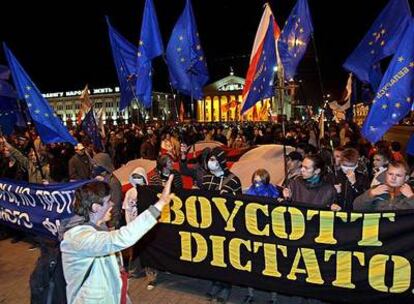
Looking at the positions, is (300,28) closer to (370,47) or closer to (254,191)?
(370,47)

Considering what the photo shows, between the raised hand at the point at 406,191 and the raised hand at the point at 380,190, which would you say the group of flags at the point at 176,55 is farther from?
the raised hand at the point at 406,191

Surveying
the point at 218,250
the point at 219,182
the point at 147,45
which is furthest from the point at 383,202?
the point at 147,45

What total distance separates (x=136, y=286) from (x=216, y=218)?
167cm

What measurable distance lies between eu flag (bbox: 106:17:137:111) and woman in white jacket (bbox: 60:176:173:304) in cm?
668

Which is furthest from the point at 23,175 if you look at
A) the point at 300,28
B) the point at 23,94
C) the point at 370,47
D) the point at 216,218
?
the point at 370,47

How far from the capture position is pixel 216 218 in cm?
512

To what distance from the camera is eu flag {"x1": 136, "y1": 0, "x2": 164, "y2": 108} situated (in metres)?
8.36

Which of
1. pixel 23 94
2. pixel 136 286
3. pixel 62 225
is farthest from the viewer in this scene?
pixel 23 94

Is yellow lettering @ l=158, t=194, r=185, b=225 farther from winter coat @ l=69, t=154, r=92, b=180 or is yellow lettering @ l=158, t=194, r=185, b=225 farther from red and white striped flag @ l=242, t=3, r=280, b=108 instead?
winter coat @ l=69, t=154, r=92, b=180

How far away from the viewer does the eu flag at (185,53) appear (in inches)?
336

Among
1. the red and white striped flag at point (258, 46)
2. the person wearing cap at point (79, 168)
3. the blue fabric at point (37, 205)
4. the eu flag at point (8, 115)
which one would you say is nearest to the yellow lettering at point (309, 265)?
the blue fabric at point (37, 205)

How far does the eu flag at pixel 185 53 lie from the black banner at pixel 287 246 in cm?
361

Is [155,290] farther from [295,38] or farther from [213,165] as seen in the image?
[295,38]

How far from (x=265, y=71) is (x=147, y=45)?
2.51m
